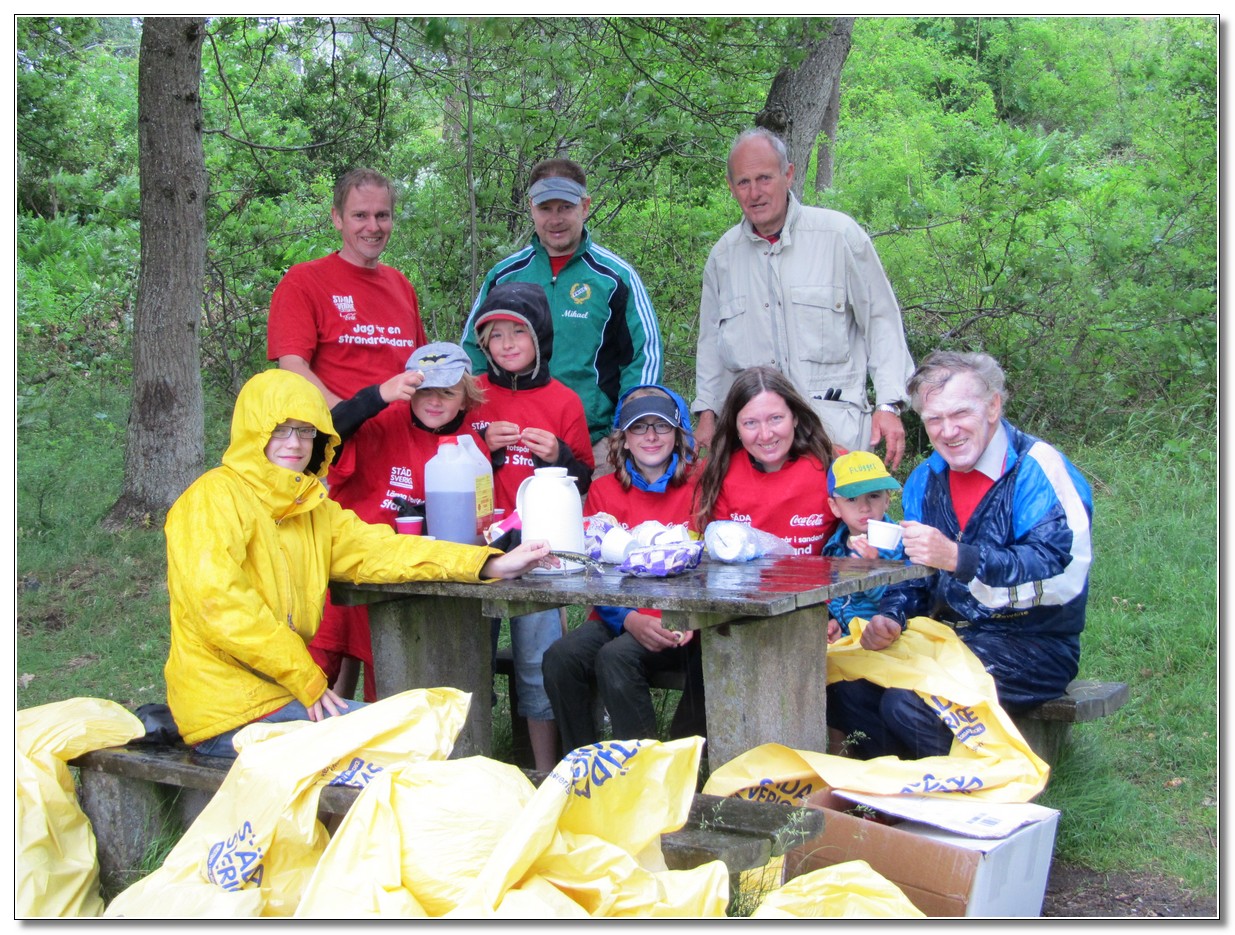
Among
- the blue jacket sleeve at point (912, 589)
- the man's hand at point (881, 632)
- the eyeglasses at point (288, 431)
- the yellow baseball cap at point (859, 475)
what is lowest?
the man's hand at point (881, 632)

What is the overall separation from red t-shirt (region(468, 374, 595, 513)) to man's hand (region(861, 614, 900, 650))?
1252mm

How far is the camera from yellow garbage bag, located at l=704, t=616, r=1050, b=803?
3070 millimetres

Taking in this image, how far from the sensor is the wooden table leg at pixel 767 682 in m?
3.31

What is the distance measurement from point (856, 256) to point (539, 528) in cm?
193

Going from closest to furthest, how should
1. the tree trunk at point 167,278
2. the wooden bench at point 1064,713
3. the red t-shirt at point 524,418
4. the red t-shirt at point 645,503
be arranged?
the wooden bench at point 1064,713 < the red t-shirt at point 645,503 < the red t-shirt at point 524,418 < the tree trunk at point 167,278

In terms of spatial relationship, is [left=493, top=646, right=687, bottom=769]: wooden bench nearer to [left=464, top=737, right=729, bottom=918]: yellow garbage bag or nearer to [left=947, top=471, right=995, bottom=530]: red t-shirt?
[left=947, top=471, right=995, bottom=530]: red t-shirt

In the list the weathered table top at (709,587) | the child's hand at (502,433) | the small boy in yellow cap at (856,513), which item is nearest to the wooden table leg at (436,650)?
the weathered table top at (709,587)

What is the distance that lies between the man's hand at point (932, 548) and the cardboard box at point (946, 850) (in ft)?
2.08

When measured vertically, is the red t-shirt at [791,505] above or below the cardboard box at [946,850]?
above

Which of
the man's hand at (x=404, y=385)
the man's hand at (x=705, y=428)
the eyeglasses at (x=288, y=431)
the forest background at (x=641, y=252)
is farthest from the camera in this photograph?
the forest background at (x=641, y=252)

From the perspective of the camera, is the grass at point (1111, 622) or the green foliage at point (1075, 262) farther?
the green foliage at point (1075, 262)

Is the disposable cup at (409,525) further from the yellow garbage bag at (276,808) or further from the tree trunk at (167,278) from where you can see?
the tree trunk at (167,278)

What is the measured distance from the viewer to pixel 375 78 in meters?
8.57

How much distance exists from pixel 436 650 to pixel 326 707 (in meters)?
0.81
